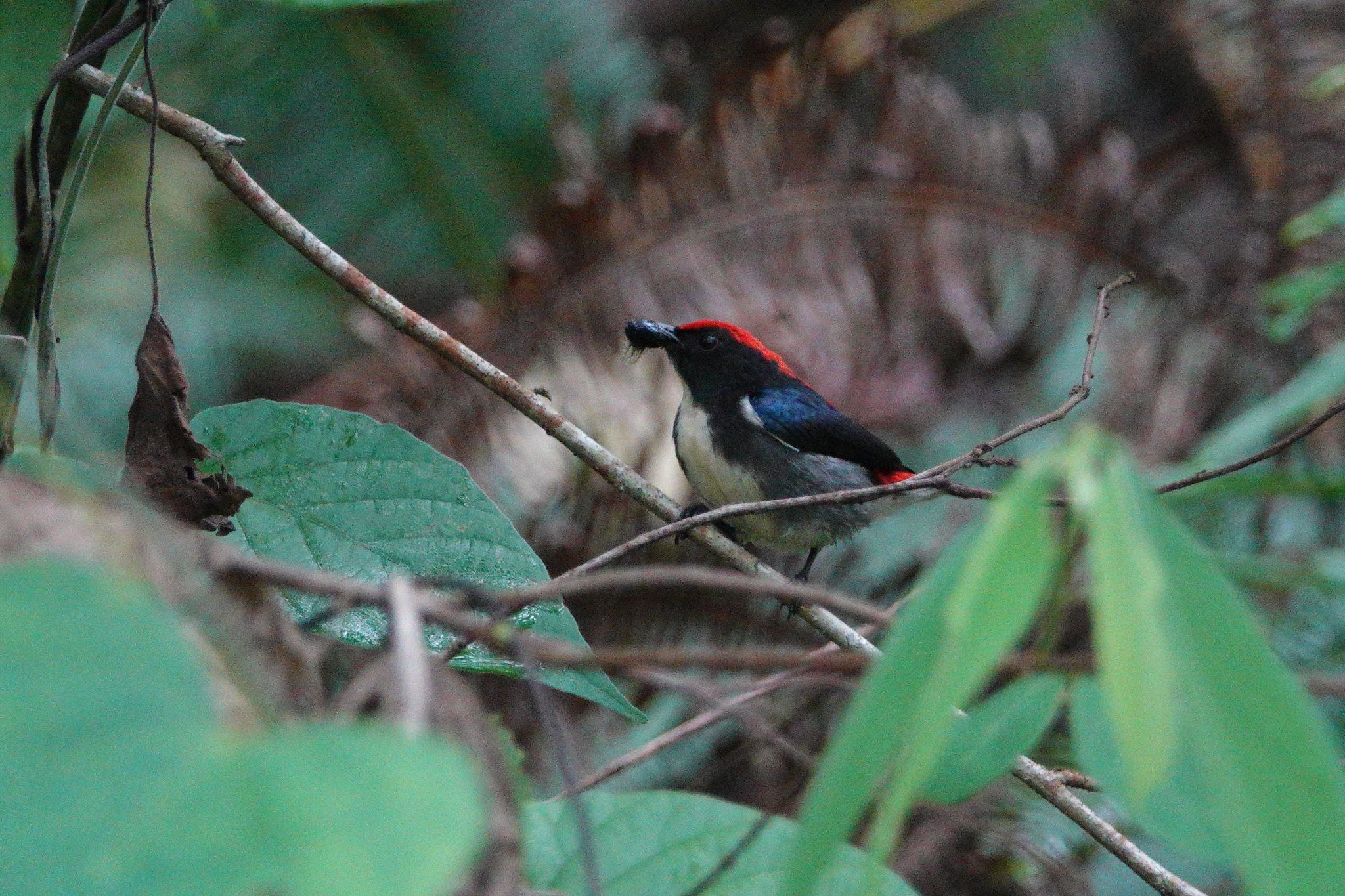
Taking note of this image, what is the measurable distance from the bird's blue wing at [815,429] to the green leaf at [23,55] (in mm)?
3155

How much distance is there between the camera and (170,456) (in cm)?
166

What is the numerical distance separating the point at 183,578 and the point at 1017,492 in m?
0.59

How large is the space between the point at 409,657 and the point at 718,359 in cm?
359

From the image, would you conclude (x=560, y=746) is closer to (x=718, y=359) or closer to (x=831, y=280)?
(x=718, y=359)

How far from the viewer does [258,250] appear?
7656 mm

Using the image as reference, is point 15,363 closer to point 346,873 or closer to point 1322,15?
point 346,873

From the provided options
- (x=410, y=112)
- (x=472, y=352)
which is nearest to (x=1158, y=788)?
(x=472, y=352)

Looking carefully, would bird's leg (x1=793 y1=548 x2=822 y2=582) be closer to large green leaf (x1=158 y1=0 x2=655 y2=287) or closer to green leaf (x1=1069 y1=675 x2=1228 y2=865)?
large green leaf (x1=158 y1=0 x2=655 y2=287)

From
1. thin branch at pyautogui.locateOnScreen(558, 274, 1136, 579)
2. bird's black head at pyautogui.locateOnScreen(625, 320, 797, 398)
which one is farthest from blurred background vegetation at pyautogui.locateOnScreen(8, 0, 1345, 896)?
thin branch at pyautogui.locateOnScreen(558, 274, 1136, 579)

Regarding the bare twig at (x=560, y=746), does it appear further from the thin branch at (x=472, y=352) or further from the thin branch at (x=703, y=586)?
the thin branch at (x=472, y=352)

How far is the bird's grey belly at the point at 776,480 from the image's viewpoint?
4055 millimetres

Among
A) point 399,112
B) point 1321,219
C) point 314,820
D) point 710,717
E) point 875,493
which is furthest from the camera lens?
point 399,112

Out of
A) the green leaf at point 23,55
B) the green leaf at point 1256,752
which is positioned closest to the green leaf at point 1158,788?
A: the green leaf at point 1256,752

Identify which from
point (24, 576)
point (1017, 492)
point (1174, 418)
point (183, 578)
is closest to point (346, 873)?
point (24, 576)
